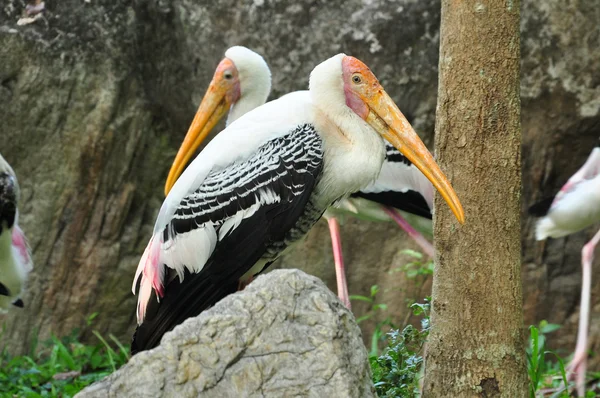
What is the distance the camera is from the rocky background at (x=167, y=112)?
17.6 feet

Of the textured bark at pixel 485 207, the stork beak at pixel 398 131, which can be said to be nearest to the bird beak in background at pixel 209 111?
the stork beak at pixel 398 131

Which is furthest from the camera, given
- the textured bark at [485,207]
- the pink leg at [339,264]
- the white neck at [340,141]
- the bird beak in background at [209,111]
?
the bird beak in background at [209,111]

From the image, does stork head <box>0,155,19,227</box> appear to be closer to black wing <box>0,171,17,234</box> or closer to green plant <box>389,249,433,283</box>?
black wing <box>0,171,17,234</box>

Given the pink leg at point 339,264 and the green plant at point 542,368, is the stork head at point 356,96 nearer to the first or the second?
the green plant at point 542,368

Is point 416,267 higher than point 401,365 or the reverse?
higher

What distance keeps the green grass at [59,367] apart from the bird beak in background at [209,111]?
0.98 meters

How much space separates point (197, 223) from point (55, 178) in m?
1.97

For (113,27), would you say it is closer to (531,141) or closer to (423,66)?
(423,66)

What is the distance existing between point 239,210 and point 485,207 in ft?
3.48

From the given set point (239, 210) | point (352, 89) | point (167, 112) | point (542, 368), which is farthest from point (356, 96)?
point (167, 112)

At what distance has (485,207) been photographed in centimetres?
313

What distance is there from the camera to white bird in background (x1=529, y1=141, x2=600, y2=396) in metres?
4.70

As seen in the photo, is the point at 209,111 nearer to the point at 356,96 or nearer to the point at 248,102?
the point at 248,102

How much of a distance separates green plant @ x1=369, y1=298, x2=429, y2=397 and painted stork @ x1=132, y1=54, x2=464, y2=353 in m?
0.66
